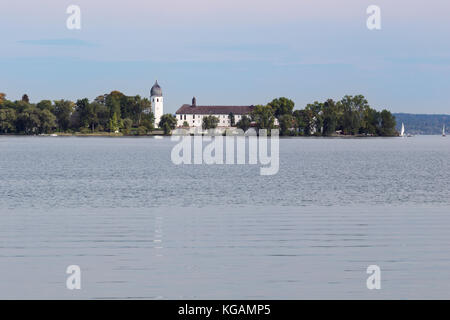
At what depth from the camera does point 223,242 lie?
2008 cm

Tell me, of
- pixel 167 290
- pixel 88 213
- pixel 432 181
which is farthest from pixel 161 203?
pixel 432 181

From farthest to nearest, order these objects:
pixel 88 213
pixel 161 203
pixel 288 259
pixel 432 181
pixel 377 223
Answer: pixel 432 181, pixel 161 203, pixel 88 213, pixel 377 223, pixel 288 259

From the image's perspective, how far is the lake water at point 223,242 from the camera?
1430 cm
